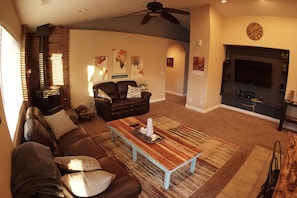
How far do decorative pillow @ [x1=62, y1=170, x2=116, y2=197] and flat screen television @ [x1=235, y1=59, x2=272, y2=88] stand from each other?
5.38 m

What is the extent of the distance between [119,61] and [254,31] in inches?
158

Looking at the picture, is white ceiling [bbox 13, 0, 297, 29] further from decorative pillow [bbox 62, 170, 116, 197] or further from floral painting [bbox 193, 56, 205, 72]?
decorative pillow [bbox 62, 170, 116, 197]

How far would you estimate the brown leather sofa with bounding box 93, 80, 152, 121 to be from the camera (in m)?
5.13

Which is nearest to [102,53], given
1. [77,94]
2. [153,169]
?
[77,94]

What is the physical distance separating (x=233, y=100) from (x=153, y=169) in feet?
14.5

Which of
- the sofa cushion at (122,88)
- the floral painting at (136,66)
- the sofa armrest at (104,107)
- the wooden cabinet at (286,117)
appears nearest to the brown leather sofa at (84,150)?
the sofa armrest at (104,107)

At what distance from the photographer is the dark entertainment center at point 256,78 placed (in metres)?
5.27

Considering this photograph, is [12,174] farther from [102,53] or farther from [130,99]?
[102,53]

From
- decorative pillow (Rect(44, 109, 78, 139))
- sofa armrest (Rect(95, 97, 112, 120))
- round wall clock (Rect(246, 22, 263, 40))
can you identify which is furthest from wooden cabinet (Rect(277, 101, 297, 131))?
decorative pillow (Rect(44, 109, 78, 139))

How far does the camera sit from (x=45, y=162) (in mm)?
1727

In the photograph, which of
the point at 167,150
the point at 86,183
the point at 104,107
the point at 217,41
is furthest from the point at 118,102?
the point at 86,183

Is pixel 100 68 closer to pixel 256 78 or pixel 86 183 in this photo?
pixel 86 183

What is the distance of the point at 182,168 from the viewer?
10.4ft

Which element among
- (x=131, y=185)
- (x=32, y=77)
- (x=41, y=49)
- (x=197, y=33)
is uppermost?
(x=197, y=33)
